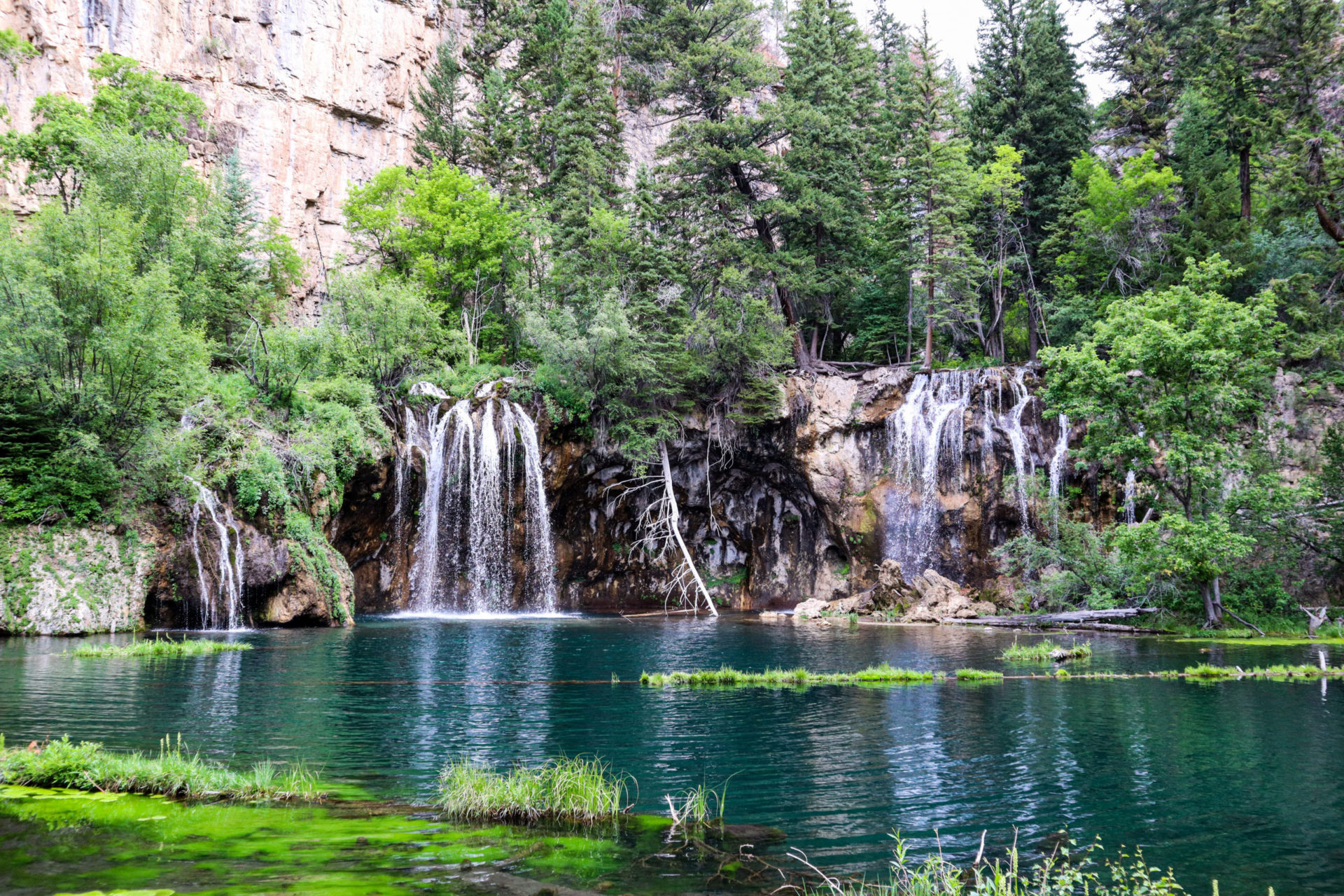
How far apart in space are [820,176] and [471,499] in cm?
2159

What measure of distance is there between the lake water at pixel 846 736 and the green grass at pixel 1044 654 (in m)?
0.66

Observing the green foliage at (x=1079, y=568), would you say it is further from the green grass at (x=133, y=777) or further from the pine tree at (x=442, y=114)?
the pine tree at (x=442, y=114)

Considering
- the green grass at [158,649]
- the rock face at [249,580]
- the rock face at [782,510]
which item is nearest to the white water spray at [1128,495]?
the rock face at [782,510]

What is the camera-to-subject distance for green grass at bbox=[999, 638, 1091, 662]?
18.0m

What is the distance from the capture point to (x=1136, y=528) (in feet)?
70.2

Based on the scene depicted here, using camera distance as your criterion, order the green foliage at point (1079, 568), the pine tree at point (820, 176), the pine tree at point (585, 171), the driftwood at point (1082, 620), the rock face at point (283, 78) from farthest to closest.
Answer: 1. the rock face at point (283, 78)
2. the pine tree at point (585, 171)
3. the pine tree at point (820, 176)
4. the green foliage at point (1079, 568)
5. the driftwood at point (1082, 620)

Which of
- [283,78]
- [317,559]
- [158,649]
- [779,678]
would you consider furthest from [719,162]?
[158,649]

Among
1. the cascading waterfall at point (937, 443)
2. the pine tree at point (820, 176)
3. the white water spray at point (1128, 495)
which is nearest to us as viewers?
the white water spray at point (1128, 495)

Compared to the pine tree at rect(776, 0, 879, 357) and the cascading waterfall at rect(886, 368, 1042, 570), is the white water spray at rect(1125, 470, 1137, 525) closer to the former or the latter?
the cascading waterfall at rect(886, 368, 1042, 570)

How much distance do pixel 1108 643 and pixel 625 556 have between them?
22437mm

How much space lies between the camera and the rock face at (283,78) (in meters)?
44.4

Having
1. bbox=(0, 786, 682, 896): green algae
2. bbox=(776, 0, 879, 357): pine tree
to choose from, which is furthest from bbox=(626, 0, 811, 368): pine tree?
bbox=(0, 786, 682, 896): green algae

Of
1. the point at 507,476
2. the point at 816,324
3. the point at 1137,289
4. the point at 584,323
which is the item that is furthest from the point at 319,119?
the point at 1137,289

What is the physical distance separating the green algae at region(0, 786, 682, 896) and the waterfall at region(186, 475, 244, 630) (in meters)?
19.1
